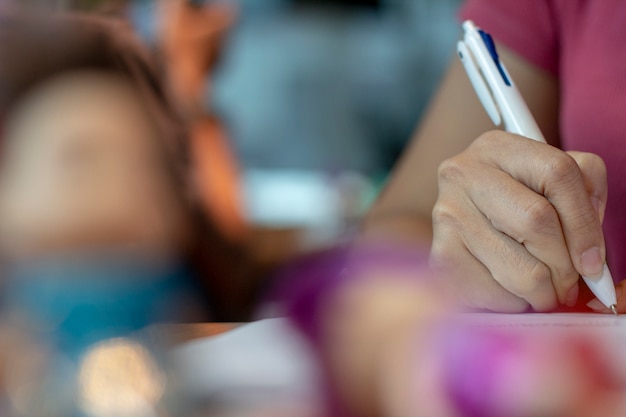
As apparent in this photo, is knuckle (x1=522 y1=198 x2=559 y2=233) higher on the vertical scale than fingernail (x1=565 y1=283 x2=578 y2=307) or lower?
higher

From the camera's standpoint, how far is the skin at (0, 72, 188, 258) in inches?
5.5

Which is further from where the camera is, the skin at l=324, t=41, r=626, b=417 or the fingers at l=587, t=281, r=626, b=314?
the fingers at l=587, t=281, r=626, b=314

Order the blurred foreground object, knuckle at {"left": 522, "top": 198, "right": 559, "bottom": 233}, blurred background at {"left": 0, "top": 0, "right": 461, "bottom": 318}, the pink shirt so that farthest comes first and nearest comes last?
1. blurred background at {"left": 0, "top": 0, "right": 461, "bottom": 318}
2. the pink shirt
3. knuckle at {"left": 522, "top": 198, "right": 559, "bottom": 233}
4. the blurred foreground object

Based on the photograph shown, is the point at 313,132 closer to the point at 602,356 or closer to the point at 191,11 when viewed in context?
the point at 191,11

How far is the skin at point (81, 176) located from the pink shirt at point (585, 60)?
0.85 ft

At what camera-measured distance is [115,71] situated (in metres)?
0.17

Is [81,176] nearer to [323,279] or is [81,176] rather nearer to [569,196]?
[323,279]

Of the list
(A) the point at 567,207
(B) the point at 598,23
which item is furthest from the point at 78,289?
(B) the point at 598,23

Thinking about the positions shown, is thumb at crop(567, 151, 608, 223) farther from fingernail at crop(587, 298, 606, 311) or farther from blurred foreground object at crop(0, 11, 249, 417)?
blurred foreground object at crop(0, 11, 249, 417)

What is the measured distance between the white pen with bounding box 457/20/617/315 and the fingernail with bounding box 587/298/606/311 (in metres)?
0.07

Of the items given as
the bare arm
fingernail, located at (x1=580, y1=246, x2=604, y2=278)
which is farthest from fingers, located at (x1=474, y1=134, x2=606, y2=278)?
the bare arm

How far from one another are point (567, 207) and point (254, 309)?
0.43 ft

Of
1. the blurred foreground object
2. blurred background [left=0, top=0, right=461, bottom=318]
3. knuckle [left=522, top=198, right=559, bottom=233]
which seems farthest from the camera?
blurred background [left=0, top=0, right=461, bottom=318]

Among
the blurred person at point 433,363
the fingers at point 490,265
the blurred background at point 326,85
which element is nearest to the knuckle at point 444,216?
the fingers at point 490,265
